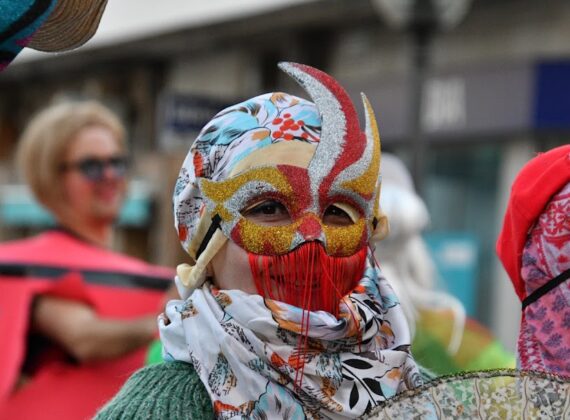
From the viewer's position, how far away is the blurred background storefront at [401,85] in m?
9.92

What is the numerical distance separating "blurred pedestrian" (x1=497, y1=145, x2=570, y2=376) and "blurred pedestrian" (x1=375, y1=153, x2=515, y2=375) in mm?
1709

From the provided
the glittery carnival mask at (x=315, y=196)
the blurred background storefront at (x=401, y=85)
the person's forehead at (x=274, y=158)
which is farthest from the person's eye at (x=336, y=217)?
the blurred background storefront at (x=401, y=85)

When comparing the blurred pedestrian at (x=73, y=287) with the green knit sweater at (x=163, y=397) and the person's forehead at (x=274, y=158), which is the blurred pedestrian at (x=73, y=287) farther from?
the person's forehead at (x=274, y=158)

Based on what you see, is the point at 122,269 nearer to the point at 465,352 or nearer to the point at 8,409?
the point at 8,409

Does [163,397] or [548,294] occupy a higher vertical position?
[548,294]

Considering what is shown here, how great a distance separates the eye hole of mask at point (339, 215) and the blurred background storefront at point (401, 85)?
4398 mm

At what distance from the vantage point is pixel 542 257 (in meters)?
2.11

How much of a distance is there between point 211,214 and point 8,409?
2296 millimetres

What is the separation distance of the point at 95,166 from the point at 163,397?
2.75 m

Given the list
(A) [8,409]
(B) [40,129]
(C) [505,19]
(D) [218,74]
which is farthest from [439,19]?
(D) [218,74]

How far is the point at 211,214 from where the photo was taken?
6.82 ft

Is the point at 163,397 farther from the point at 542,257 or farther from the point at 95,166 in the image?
the point at 95,166

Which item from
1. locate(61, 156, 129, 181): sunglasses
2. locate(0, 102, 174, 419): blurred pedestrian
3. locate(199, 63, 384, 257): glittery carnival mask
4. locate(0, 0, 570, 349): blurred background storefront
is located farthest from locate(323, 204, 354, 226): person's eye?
locate(0, 0, 570, 349): blurred background storefront

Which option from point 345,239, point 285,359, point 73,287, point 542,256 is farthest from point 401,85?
point 285,359
